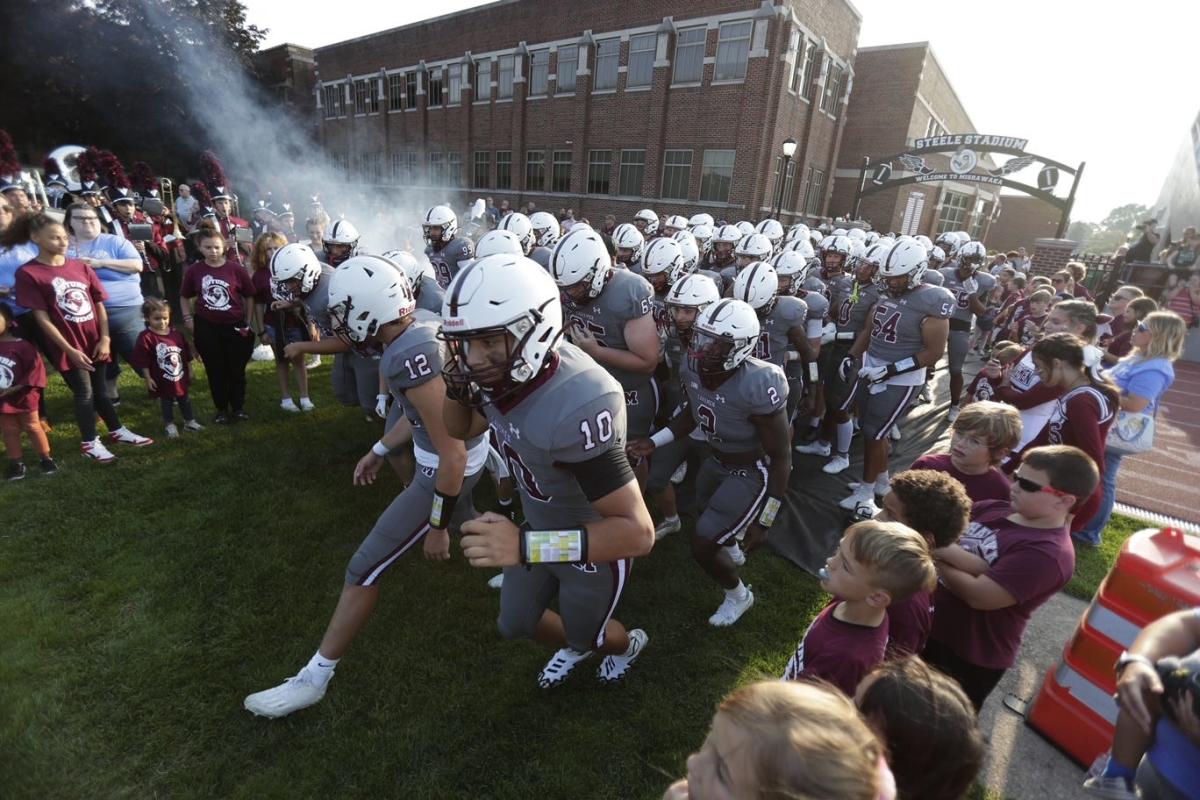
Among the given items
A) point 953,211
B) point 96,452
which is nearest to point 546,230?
point 96,452

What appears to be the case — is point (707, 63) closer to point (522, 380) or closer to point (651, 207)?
point (651, 207)

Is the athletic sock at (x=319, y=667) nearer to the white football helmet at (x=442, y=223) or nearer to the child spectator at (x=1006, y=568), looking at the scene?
the child spectator at (x=1006, y=568)

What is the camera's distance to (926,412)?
8.92 m

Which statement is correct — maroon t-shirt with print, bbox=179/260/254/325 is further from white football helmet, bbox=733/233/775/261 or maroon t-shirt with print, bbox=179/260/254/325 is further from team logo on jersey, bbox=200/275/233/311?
white football helmet, bbox=733/233/775/261

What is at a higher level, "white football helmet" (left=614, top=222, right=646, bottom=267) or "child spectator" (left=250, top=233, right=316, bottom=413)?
"white football helmet" (left=614, top=222, right=646, bottom=267)

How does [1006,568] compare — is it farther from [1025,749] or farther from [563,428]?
[563,428]

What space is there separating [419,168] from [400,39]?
8.24 metres

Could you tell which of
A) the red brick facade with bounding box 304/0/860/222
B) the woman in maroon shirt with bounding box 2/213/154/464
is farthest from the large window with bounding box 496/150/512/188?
the woman in maroon shirt with bounding box 2/213/154/464

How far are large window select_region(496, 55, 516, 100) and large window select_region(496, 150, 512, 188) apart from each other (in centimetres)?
296

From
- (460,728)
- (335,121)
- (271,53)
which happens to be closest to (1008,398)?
(460,728)

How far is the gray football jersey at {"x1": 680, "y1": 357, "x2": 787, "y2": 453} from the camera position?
3.84 m

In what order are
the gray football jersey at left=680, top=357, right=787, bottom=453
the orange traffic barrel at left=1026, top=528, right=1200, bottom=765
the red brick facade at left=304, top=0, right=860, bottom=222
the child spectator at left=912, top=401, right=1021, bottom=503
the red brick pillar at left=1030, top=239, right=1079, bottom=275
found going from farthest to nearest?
the red brick facade at left=304, top=0, right=860, bottom=222, the red brick pillar at left=1030, top=239, right=1079, bottom=275, the gray football jersey at left=680, top=357, right=787, bottom=453, the child spectator at left=912, top=401, right=1021, bottom=503, the orange traffic barrel at left=1026, top=528, right=1200, bottom=765

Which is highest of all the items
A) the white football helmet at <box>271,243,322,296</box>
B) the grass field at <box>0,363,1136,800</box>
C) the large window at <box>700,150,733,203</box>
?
the large window at <box>700,150,733,203</box>

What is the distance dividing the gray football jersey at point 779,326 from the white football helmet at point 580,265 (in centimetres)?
227
